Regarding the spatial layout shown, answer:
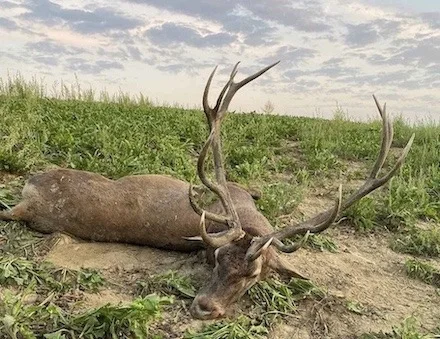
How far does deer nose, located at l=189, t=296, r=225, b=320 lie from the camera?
13.1 ft

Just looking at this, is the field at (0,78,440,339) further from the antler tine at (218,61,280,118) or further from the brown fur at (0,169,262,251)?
the antler tine at (218,61,280,118)

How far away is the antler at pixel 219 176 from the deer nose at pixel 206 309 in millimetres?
385

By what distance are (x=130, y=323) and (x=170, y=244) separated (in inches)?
56.1

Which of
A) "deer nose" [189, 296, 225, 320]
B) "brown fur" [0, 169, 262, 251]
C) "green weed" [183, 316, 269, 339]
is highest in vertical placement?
"brown fur" [0, 169, 262, 251]

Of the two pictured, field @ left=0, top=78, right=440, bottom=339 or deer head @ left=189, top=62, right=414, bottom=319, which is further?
deer head @ left=189, top=62, right=414, bottom=319

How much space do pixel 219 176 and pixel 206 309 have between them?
1211 mm

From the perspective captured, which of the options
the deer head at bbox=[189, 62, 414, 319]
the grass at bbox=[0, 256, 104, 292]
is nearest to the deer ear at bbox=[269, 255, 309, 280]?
the deer head at bbox=[189, 62, 414, 319]

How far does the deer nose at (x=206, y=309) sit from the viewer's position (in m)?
3.98

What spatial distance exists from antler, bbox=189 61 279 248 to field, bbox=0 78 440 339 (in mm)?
462

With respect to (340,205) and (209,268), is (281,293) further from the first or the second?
(340,205)

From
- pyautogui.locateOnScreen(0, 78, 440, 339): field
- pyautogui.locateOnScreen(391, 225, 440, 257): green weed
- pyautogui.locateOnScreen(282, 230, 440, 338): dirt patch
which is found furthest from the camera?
pyautogui.locateOnScreen(391, 225, 440, 257): green weed

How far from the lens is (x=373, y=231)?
6.34 meters

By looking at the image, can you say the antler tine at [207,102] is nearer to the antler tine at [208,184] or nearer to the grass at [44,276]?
the antler tine at [208,184]

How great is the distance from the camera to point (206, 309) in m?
4.01
